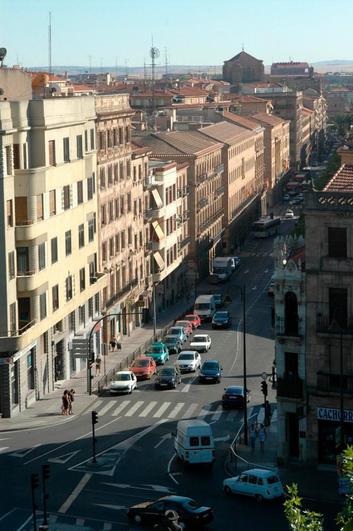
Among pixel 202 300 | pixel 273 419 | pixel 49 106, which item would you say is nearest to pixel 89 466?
pixel 273 419

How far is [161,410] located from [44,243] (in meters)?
12.7

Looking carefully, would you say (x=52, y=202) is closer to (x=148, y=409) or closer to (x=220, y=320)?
(x=148, y=409)

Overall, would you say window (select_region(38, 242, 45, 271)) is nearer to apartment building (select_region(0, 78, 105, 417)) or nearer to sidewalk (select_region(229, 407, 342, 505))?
apartment building (select_region(0, 78, 105, 417))

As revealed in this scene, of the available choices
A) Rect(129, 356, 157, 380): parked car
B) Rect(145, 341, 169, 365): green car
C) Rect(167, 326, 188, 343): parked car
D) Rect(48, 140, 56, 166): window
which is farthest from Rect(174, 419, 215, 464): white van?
Rect(167, 326, 188, 343): parked car

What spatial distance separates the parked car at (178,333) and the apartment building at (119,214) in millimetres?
3773

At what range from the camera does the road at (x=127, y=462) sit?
50719 millimetres

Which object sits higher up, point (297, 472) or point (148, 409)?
point (297, 472)

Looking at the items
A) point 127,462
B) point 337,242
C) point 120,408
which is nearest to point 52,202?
point 120,408

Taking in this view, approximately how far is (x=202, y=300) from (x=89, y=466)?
52249 mm

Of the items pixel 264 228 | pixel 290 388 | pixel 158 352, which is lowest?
pixel 264 228

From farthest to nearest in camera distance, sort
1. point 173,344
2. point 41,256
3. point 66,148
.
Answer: point 173,344, point 66,148, point 41,256

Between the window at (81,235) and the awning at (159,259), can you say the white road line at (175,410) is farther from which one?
the awning at (159,259)

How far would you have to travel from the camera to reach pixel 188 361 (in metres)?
84.9

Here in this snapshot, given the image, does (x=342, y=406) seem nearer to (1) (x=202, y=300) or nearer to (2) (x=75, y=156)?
(2) (x=75, y=156)
